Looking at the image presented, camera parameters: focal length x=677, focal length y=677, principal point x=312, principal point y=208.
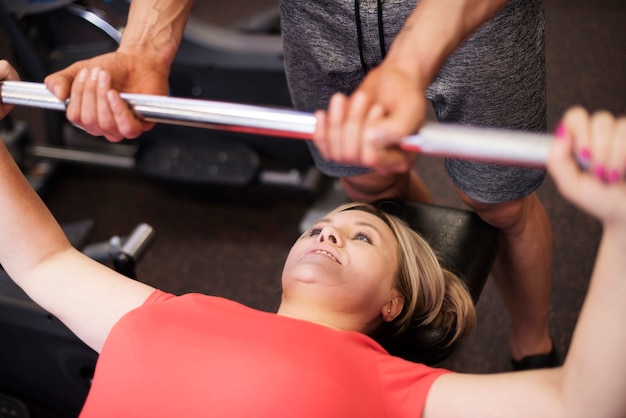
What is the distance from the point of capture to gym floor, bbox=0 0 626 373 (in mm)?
1761

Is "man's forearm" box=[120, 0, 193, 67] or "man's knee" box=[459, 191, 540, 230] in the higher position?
"man's forearm" box=[120, 0, 193, 67]

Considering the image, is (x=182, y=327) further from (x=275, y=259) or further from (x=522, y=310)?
(x=275, y=259)

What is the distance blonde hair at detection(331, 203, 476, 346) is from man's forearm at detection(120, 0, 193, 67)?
0.45 meters

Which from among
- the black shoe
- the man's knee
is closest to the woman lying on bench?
the man's knee

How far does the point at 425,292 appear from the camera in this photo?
1.20 metres

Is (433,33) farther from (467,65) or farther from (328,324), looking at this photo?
(328,324)

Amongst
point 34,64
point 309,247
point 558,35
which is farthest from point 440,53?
point 558,35

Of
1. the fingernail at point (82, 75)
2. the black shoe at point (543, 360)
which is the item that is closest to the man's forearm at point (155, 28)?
the fingernail at point (82, 75)

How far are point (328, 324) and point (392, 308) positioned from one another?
0.15 metres

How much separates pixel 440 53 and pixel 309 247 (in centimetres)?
42

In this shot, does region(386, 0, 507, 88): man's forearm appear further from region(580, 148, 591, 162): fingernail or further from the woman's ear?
the woman's ear

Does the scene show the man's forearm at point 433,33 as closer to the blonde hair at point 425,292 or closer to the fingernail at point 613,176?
the fingernail at point 613,176

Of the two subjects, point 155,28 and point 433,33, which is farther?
point 155,28

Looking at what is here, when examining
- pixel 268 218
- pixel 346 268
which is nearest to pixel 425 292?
pixel 346 268
